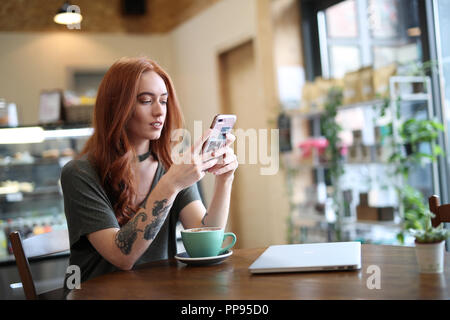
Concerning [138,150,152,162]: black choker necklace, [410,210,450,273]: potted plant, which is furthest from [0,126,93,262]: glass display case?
[410,210,450,273]: potted plant

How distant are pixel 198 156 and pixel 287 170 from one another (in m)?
3.27

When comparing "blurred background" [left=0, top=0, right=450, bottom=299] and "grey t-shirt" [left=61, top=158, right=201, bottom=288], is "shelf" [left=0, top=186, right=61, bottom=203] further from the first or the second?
"grey t-shirt" [left=61, top=158, right=201, bottom=288]

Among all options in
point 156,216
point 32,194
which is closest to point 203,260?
point 156,216

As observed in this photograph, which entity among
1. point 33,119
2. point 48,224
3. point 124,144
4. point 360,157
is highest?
point 33,119

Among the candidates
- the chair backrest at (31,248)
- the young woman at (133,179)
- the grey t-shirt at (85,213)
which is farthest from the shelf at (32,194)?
the grey t-shirt at (85,213)

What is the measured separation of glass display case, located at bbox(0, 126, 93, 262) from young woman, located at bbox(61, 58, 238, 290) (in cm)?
227

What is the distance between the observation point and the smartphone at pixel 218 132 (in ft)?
4.46

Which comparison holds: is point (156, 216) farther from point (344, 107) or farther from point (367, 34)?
point (367, 34)

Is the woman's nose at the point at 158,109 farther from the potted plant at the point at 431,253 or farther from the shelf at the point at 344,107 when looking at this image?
the shelf at the point at 344,107

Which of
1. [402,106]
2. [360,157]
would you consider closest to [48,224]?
[360,157]

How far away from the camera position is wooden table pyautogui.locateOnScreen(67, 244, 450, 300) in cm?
100

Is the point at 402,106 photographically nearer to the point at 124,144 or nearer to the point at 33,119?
the point at 124,144
